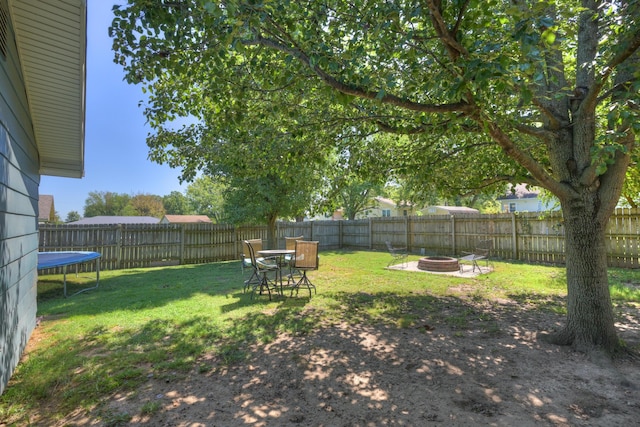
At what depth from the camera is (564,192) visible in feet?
11.6

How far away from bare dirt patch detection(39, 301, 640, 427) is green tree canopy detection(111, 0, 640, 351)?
79 cm

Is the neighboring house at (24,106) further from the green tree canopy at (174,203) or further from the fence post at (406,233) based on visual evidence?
the green tree canopy at (174,203)

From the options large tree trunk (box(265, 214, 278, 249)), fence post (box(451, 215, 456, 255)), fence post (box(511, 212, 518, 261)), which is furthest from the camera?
fence post (box(451, 215, 456, 255))

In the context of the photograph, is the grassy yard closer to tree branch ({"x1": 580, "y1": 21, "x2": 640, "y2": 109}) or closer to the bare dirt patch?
the bare dirt patch

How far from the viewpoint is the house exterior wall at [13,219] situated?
2.73 m

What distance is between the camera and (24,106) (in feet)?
12.5

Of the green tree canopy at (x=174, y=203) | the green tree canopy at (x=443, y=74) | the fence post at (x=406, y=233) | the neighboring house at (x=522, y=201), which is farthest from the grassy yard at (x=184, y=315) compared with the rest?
the green tree canopy at (x=174, y=203)

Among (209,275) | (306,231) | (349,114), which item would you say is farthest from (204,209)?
(349,114)

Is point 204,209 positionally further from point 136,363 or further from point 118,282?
point 136,363

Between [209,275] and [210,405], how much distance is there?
282 inches

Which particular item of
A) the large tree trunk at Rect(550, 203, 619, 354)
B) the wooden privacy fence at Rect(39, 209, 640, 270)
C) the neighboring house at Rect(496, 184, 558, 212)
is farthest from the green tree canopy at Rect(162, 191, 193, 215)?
the large tree trunk at Rect(550, 203, 619, 354)

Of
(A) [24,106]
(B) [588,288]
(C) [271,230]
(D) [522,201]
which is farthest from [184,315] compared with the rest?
(D) [522,201]

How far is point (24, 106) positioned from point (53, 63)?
803mm

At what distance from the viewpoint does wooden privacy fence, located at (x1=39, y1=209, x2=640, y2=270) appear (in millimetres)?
9477
